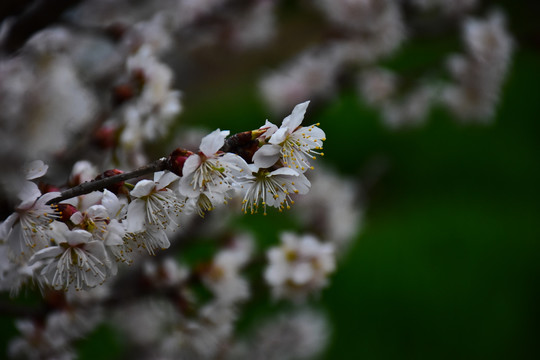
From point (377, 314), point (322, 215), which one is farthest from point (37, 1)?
point (377, 314)

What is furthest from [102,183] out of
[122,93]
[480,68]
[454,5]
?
[454,5]

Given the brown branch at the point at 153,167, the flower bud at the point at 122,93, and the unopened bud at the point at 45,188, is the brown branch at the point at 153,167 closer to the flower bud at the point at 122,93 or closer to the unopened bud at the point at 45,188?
the unopened bud at the point at 45,188

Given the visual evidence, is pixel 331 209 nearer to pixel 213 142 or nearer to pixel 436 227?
pixel 213 142

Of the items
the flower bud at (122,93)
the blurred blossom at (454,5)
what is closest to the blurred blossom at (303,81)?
the blurred blossom at (454,5)

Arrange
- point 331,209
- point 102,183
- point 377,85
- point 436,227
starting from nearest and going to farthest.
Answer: point 102,183, point 331,209, point 377,85, point 436,227

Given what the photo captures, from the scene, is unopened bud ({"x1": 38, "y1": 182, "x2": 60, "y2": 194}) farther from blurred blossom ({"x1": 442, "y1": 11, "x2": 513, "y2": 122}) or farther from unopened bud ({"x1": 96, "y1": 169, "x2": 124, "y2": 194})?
blurred blossom ({"x1": 442, "y1": 11, "x2": 513, "y2": 122})

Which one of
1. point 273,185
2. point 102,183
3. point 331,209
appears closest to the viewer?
point 102,183

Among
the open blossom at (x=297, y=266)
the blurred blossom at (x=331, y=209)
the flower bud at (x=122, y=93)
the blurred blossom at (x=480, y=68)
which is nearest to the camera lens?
the flower bud at (x=122, y=93)
